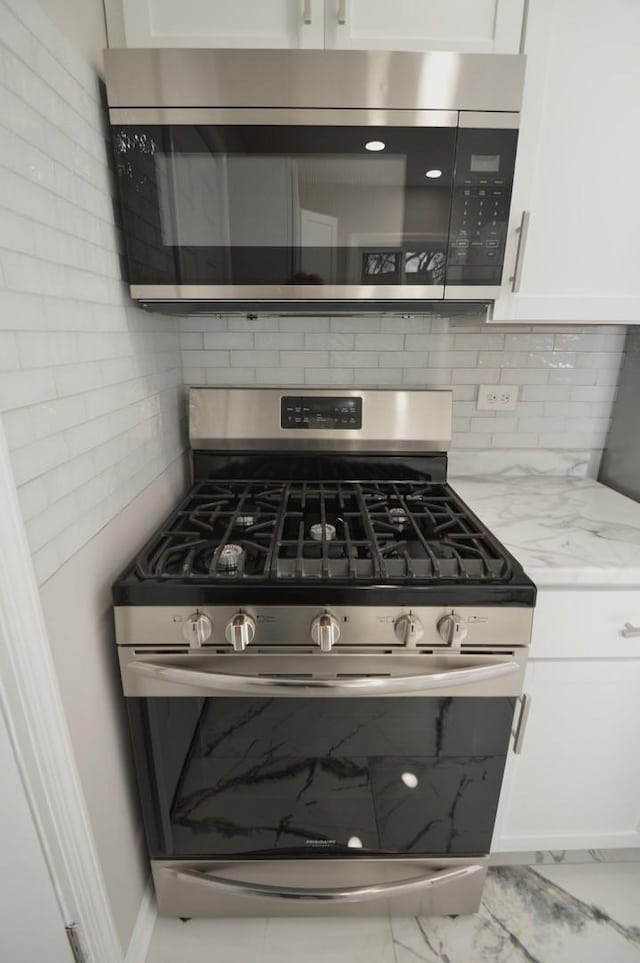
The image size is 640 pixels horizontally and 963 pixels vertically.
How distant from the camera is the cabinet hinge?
793mm

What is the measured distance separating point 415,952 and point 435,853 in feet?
0.86

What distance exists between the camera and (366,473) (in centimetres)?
142

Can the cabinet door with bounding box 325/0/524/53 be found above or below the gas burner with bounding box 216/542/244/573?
above

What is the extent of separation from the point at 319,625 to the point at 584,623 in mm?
629

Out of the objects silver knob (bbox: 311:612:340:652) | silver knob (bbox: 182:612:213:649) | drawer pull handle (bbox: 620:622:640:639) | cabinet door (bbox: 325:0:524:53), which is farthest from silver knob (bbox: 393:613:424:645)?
cabinet door (bbox: 325:0:524:53)

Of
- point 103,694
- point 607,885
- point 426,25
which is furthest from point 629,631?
point 426,25

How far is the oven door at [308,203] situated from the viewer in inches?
36.4

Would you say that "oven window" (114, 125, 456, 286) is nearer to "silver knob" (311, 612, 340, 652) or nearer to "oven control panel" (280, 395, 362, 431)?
"oven control panel" (280, 395, 362, 431)

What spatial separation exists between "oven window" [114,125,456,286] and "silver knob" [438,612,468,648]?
0.73m

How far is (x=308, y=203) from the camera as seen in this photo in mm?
970

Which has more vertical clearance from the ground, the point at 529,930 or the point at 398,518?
the point at 398,518

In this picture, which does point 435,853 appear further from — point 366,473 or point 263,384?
point 263,384

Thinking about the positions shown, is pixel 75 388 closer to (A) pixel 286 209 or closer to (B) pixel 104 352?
(B) pixel 104 352

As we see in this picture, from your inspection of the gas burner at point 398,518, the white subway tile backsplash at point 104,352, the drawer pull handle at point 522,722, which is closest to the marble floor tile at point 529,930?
the drawer pull handle at point 522,722
